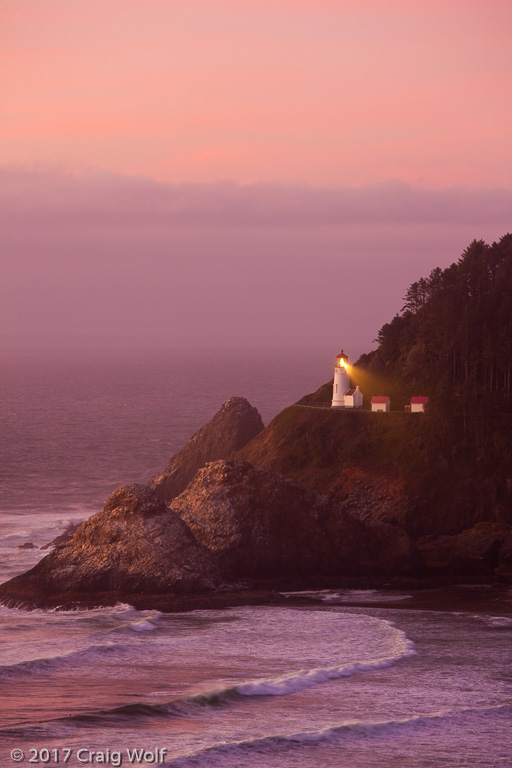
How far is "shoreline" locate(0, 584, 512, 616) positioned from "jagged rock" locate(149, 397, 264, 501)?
1127 inches

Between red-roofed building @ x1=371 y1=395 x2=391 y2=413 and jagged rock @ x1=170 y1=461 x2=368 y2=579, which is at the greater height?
red-roofed building @ x1=371 y1=395 x2=391 y2=413

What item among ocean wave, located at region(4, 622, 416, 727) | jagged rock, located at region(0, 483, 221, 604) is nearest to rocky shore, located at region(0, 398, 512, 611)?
jagged rock, located at region(0, 483, 221, 604)

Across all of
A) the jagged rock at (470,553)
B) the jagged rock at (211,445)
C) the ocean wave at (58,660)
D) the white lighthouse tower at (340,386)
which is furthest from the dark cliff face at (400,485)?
the ocean wave at (58,660)

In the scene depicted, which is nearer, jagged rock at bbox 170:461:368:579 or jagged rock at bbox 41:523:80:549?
jagged rock at bbox 170:461:368:579

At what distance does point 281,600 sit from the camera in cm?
5888

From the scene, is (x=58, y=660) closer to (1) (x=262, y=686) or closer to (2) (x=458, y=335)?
(1) (x=262, y=686)

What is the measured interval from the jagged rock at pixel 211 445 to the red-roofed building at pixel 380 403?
13.1 meters

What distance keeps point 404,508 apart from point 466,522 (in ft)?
14.5

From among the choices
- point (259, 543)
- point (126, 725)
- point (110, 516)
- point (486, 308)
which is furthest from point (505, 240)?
point (126, 725)

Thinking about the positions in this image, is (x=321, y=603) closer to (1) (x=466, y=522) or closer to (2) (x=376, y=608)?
(2) (x=376, y=608)

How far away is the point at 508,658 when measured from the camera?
48.0 m

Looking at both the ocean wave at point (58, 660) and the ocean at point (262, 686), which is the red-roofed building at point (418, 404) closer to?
the ocean at point (262, 686)

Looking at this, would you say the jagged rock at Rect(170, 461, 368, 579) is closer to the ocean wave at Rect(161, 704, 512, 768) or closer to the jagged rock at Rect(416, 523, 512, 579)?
the jagged rock at Rect(416, 523, 512, 579)

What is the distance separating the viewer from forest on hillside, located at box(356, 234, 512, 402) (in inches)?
3366
